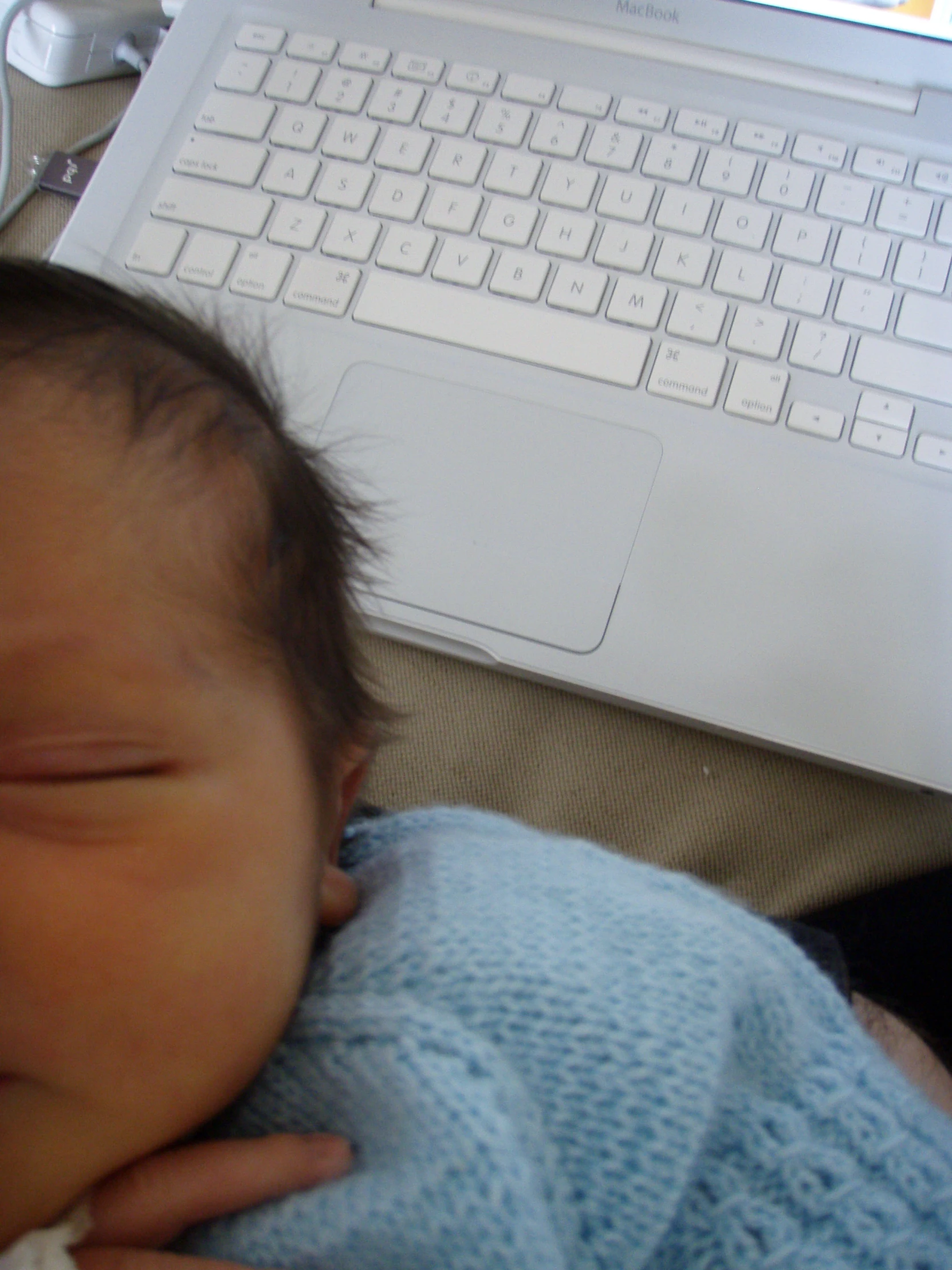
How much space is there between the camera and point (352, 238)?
57 centimetres

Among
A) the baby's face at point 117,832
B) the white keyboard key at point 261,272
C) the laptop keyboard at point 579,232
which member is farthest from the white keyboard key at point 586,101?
the baby's face at point 117,832

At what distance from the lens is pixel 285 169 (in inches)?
23.4

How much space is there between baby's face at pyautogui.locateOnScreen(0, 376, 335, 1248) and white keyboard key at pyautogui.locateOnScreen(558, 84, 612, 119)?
43 centimetres

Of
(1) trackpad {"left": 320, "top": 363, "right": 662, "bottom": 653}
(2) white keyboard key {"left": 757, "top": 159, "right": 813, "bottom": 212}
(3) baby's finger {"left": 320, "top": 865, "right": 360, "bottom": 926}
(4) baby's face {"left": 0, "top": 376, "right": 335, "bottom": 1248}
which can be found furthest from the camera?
(2) white keyboard key {"left": 757, "top": 159, "right": 813, "bottom": 212}

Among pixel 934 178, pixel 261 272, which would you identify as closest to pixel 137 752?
pixel 261 272

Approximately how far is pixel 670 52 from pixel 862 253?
0.19 metres

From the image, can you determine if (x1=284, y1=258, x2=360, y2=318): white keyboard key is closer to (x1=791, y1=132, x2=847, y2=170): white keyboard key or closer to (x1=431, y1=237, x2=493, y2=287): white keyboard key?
(x1=431, y1=237, x2=493, y2=287): white keyboard key

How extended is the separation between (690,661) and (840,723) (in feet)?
0.24

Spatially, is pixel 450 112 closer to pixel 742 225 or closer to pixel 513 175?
pixel 513 175

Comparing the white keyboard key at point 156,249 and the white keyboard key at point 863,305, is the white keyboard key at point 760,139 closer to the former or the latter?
the white keyboard key at point 863,305

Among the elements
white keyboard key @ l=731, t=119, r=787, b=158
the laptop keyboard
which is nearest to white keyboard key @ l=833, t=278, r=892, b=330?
the laptop keyboard

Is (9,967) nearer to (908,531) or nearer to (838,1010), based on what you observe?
(838,1010)

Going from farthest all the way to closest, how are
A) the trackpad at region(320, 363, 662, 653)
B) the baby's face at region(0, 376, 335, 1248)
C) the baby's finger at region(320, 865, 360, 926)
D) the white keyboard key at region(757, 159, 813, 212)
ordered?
the white keyboard key at region(757, 159, 813, 212)
the trackpad at region(320, 363, 662, 653)
the baby's finger at region(320, 865, 360, 926)
the baby's face at region(0, 376, 335, 1248)

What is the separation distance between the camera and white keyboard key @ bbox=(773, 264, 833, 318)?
0.55 m
